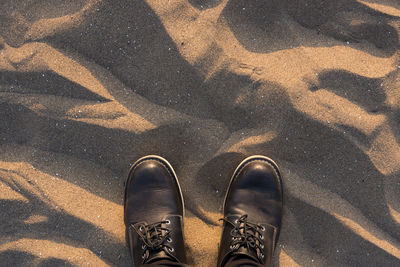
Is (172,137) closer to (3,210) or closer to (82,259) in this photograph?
(82,259)

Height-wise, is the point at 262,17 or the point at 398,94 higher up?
the point at 262,17

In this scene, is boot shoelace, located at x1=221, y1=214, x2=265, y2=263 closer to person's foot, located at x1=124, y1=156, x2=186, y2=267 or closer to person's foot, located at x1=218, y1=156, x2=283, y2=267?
person's foot, located at x1=218, y1=156, x2=283, y2=267

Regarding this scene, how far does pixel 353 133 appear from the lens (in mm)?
1330

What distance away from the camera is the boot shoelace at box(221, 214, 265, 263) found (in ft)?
4.49

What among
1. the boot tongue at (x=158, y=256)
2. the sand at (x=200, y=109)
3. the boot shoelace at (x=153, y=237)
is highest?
the sand at (x=200, y=109)

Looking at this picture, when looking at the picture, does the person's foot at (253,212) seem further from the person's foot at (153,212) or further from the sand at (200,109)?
the person's foot at (153,212)

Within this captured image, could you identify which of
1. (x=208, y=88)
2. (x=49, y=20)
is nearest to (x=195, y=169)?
(x=208, y=88)

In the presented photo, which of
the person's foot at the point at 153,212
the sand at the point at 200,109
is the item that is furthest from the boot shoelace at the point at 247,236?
the person's foot at the point at 153,212

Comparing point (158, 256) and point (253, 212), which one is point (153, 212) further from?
point (253, 212)

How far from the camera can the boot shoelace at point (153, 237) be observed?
1.37 metres

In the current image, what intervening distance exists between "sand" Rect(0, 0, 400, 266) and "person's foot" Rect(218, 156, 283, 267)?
8cm

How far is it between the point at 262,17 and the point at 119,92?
2.77ft

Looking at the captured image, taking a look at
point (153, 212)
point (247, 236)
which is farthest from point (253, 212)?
point (153, 212)

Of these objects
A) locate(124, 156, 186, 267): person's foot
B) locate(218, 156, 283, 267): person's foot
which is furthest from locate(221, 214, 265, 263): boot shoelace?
locate(124, 156, 186, 267): person's foot
